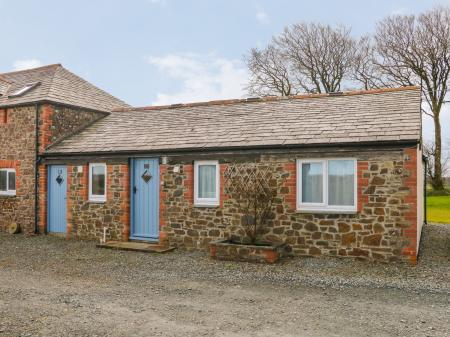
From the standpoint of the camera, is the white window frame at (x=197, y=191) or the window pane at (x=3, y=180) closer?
the white window frame at (x=197, y=191)

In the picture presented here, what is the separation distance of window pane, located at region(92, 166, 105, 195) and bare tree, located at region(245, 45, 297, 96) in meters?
19.2

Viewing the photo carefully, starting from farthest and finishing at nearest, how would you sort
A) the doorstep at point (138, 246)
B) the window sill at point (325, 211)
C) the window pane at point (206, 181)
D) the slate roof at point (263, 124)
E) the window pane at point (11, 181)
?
the window pane at point (11, 181) < the window pane at point (206, 181) < the doorstep at point (138, 246) < the slate roof at point (263, 124) < the window sill at point (325, 211)

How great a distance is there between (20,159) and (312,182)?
32.5ft

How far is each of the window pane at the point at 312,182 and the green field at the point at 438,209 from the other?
443 inches

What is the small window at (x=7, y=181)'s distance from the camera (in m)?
14.5

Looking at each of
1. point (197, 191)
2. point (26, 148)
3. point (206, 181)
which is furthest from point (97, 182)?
point (206, 181)

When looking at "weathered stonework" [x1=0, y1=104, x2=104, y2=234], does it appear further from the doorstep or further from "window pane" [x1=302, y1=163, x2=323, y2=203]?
"window pane" [x1=302, y1=163, x2=323, y2=203]

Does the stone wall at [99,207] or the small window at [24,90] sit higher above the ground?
the small window at [24,90]

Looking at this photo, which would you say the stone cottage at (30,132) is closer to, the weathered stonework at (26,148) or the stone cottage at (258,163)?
the weathered stonework at (26,148)

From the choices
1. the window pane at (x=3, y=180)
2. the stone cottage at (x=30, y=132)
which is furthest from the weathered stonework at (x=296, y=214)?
the window pane at (x=3, y=180)

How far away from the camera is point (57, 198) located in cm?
1369

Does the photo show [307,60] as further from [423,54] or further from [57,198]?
[57,198]

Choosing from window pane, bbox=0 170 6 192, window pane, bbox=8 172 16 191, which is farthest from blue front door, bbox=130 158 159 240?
window pane, bbox=0 170 6 192

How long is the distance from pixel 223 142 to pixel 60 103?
6496 mm
